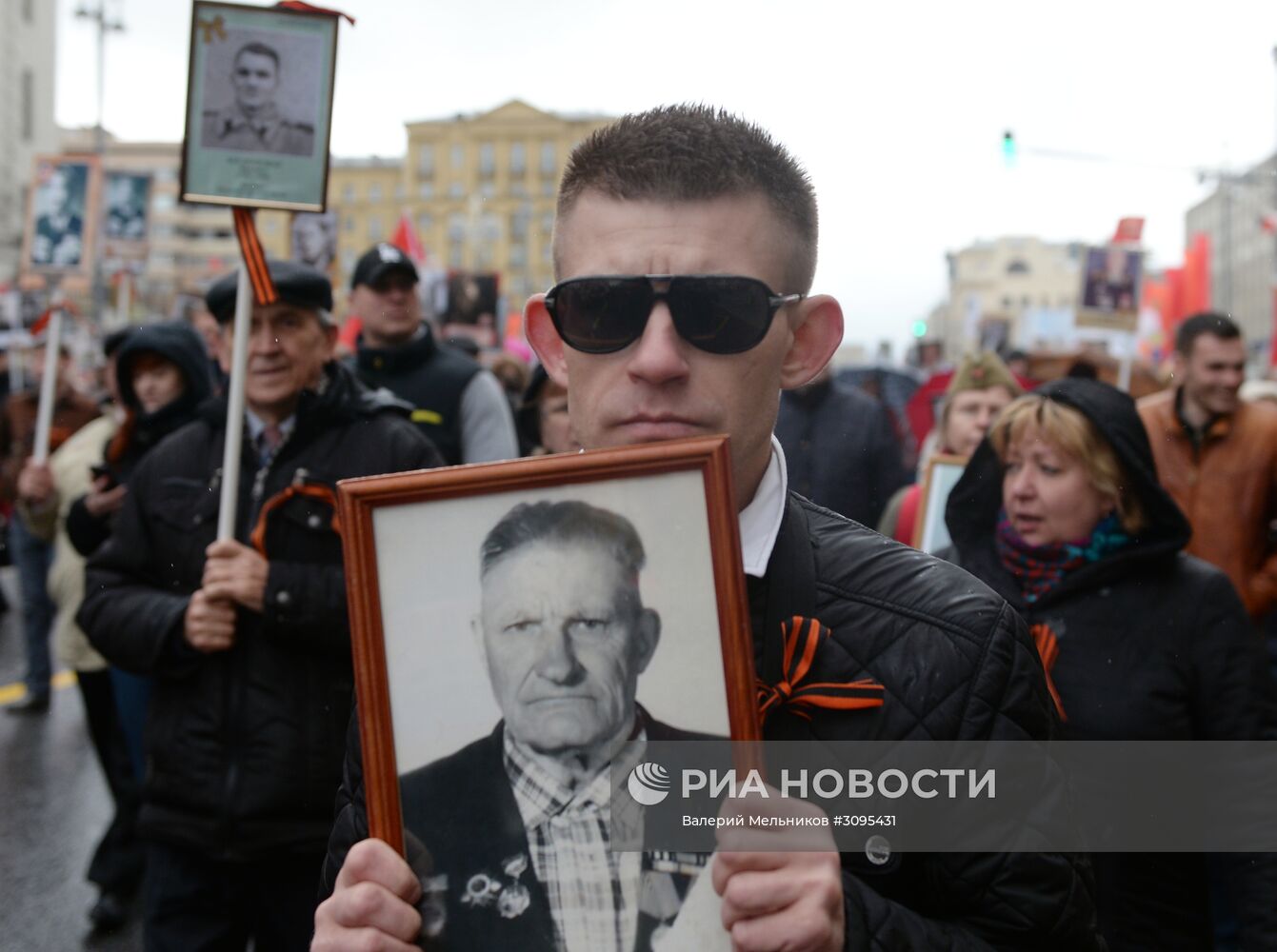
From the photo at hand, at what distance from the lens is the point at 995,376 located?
527 centimetres

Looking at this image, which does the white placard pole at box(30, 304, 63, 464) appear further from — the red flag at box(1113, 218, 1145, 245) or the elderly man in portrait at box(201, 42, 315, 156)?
the red flag at box(1113, 218, 1145, 245)

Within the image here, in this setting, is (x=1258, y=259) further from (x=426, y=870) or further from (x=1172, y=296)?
(x=426, y=870)

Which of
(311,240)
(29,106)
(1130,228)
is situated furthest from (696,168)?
(29,106)

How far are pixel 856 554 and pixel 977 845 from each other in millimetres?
394

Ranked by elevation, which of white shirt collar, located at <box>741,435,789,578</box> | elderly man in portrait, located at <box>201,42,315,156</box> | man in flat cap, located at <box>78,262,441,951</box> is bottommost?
man in flat cap, located at <box>78,262,441,951</box>

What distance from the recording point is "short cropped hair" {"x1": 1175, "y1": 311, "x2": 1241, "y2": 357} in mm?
5562

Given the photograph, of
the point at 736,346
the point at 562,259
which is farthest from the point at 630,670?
the point at 562,259

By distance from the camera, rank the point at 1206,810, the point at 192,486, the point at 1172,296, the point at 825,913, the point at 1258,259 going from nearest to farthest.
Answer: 1. the point at 825,913
2. the point at 1206,810
3. the point at 192,486
4. the point at 1172,296
5. the point at 1258,259

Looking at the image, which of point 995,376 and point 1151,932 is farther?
point 995,376

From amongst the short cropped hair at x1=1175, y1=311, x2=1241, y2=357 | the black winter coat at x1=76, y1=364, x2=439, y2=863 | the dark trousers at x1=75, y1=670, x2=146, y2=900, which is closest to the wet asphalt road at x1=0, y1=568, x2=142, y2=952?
the dark trousers at x1=75, y1=670, x2=146, y2=900

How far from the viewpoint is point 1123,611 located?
3004 millimetres

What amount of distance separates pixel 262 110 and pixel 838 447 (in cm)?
345

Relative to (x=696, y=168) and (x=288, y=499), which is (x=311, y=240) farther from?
(x=696, y=168)

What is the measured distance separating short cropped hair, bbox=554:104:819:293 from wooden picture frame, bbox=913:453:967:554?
277 centimetres
